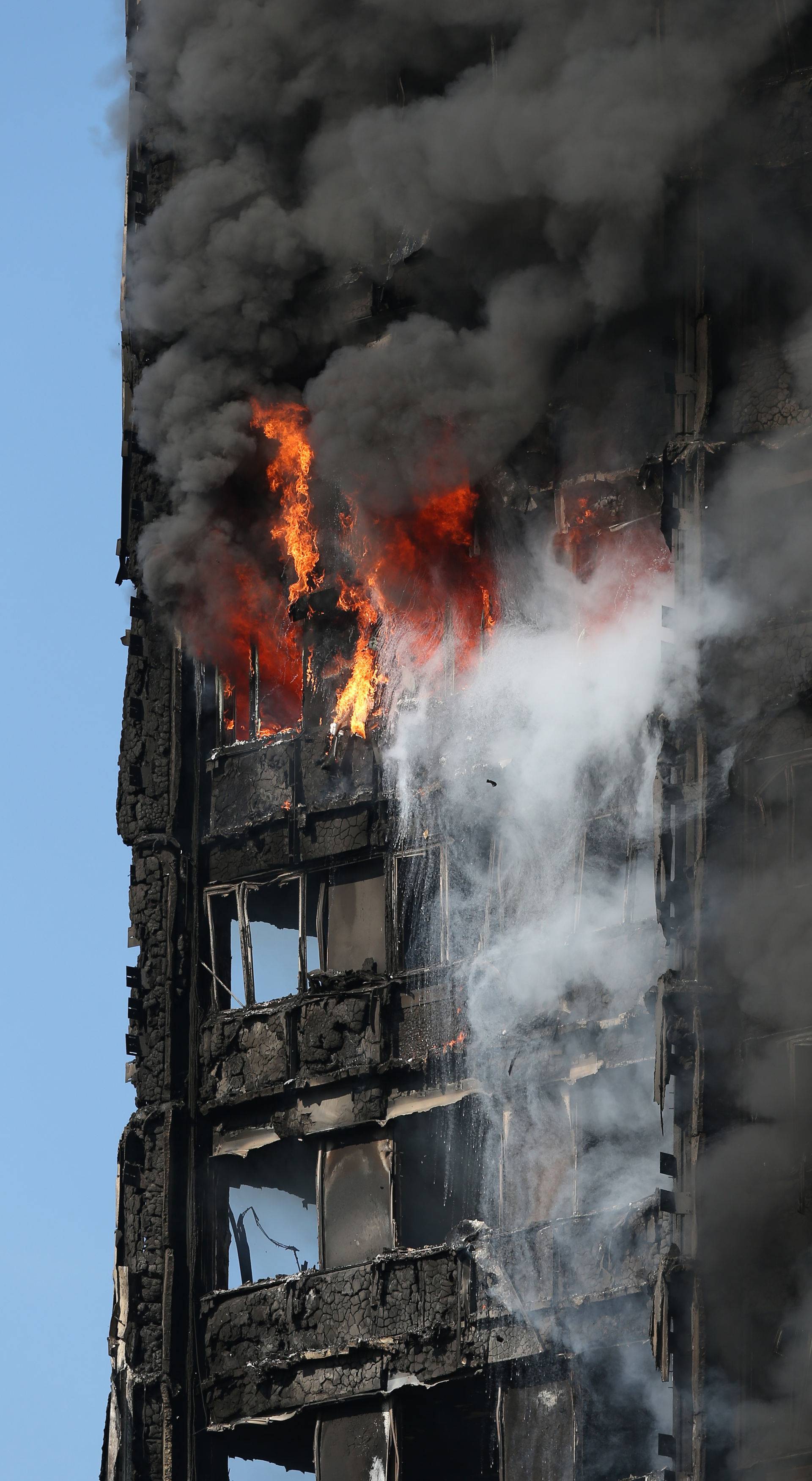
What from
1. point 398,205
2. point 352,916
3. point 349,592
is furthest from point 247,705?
point 398,205

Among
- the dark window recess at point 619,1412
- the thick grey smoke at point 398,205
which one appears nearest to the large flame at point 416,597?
the thick grey smoke at point 398,205

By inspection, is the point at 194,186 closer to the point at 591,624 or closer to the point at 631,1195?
the point at 591,624

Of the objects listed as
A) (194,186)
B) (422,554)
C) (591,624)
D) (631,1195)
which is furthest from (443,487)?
(631,1195)

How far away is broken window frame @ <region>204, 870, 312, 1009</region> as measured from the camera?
32156mm

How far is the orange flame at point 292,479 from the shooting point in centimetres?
3384

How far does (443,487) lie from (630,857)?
548 cm

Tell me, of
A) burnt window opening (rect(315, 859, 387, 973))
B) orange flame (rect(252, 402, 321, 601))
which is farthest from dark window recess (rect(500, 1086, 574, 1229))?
orange flame (rect(252, 402, 321, 601))

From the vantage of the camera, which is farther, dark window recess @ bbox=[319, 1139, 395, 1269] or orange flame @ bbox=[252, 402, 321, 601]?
orange flame @ bbox=[252, 402, 321, 601]

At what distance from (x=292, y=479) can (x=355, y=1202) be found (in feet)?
29.1

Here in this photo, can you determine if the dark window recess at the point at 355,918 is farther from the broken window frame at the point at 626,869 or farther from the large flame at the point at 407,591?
the broken window frame at the point at 626,869

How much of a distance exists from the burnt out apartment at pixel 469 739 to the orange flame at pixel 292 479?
5 cm

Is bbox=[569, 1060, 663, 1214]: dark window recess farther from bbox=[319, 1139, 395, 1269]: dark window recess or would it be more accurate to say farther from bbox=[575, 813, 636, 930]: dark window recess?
bbox=[319, 1139, 395, 1269]: dark window recess

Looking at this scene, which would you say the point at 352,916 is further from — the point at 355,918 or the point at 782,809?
the point at 782,809

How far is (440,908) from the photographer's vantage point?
30.8 metres
